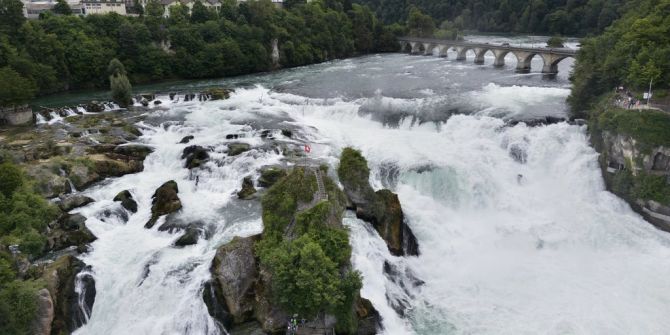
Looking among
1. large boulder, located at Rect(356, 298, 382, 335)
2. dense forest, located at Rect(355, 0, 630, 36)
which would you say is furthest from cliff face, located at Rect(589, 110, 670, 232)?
dense forest, located at Rect(355, 0, 630, 36)

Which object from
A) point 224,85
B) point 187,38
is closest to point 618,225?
point 224,85

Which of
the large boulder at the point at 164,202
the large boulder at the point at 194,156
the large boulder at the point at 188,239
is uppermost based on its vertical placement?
the large boulder at the point at 194,156

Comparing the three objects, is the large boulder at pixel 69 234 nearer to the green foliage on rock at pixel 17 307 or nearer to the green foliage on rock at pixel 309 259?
the green foliage on rock at pixel 17 307

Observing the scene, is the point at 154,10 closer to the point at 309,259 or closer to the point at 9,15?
→ the point at 9,15

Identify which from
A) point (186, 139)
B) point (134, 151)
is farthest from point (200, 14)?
point (134, 151)

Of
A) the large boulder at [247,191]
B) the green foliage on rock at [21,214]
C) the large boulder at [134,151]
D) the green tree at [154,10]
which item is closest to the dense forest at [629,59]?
the large boulder at [247,191]

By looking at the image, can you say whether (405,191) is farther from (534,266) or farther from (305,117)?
(305,117)

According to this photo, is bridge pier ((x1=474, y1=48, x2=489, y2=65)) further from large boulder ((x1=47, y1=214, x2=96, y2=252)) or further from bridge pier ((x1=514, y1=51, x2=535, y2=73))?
large boulder ((x1=47, y1=214, x2=96, y2=252))
